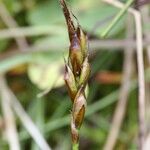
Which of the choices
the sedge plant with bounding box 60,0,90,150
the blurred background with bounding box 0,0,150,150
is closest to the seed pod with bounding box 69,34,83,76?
the sedge plant with bounding box 60,0,90,150

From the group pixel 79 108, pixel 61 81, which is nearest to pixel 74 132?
pixel 79 108

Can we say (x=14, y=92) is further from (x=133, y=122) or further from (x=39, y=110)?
(x=133, y=122)

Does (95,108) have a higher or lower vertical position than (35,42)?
lower

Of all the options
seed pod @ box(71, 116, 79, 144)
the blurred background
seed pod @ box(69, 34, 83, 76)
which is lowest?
the blurred background

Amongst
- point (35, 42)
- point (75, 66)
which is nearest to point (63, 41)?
point (35, 42)

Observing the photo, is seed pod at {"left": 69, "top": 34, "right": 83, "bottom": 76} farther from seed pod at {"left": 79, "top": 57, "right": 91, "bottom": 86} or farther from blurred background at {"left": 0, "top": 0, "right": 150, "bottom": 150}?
blurred background at {"left": 0, "top": 0, "right": 150, "bottom": 150}

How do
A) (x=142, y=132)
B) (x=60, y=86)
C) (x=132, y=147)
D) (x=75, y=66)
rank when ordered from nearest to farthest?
(x=75, y=66)
(x=142, y=132)
(x=132, y=147)
(x=60, y=86)
